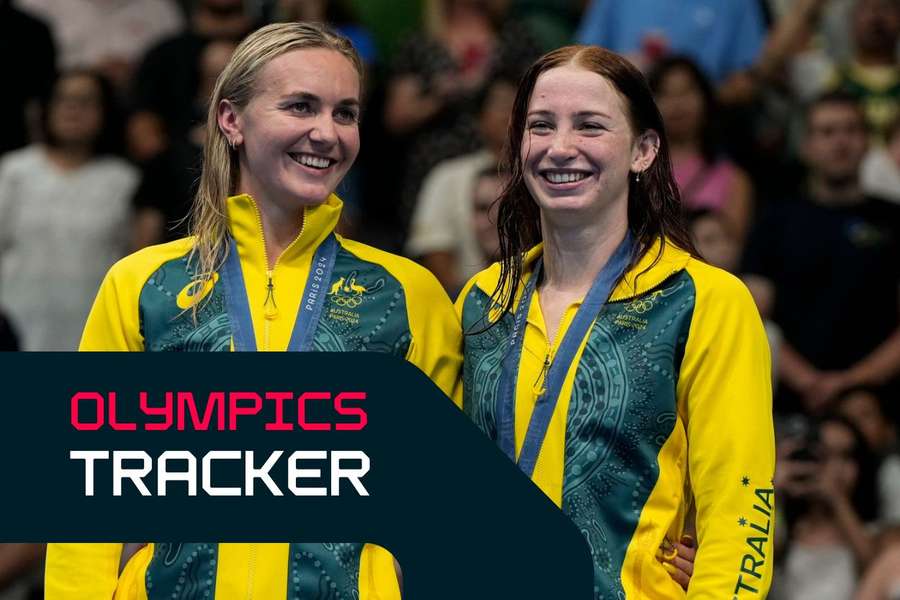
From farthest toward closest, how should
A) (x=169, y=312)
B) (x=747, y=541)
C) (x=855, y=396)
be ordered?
(x=855, y=396), (x=169, y=312), (x=747, y=541)

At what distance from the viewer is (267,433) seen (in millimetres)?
3951

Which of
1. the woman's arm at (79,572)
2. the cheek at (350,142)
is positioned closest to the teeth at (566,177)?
the cheek at (350,142)

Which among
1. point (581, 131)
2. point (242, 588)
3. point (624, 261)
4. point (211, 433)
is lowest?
point (242, 588)

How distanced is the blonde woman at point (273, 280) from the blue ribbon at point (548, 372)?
23 centimetres

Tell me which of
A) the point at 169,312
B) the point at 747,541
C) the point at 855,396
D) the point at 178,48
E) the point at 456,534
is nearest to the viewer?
the point at 456,534

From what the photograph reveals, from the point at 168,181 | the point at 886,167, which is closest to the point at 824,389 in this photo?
the point at 886,167

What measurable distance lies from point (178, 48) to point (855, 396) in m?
3.57

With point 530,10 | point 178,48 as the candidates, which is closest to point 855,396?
point 530,10

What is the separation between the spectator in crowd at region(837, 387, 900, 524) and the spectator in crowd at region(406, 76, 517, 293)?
1707 millimetres

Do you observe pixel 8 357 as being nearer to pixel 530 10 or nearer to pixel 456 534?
pixel 456 534

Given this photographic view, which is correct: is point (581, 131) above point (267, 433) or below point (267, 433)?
above

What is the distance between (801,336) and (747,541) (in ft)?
14.1

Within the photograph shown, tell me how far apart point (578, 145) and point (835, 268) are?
13.9 feet

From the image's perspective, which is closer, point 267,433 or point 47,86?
point 267,433
